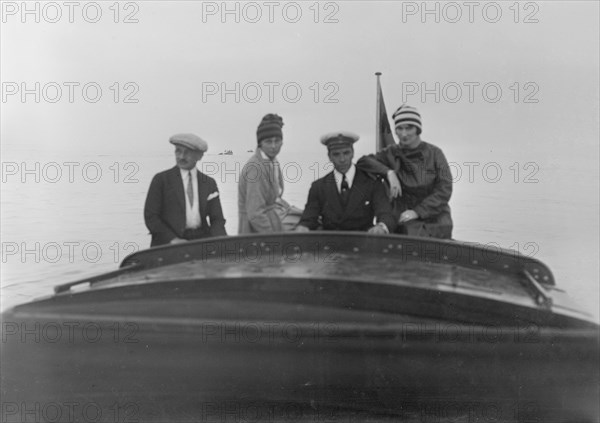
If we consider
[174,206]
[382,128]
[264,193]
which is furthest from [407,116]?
[174,206]

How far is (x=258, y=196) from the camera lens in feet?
8.09

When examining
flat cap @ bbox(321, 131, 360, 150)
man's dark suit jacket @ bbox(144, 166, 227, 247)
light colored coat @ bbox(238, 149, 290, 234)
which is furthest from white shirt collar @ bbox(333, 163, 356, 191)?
man's dark suit jacket @ bbox(144, 166, 227, 247)

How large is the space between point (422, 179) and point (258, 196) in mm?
698

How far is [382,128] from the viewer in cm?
246

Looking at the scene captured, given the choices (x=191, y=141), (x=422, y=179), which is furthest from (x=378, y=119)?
(x=191, y=141)

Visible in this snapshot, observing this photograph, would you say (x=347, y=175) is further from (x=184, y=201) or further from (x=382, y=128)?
(x=184, y=201)

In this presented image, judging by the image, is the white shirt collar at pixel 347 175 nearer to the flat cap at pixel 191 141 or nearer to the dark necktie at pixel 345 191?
the dark necktie at pixel 345 191

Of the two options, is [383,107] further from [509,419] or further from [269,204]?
[509,419]

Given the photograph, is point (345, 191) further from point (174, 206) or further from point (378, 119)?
point (174, 206)

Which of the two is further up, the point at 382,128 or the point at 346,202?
the point at 382,128

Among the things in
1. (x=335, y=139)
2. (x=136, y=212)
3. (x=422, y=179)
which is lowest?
(x=136, y=212)

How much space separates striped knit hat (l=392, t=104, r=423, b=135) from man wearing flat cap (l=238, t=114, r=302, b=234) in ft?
1.69

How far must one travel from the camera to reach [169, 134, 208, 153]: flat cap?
2.46 metres

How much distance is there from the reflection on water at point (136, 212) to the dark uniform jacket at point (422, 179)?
57 mm
